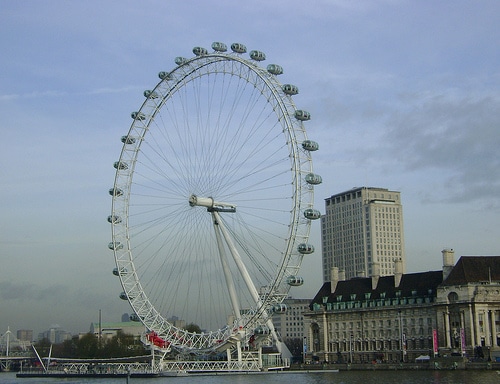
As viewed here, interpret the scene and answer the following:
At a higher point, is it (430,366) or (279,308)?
(279,308)

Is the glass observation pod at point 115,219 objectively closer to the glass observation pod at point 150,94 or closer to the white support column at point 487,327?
the glass observation pod at point 150,94

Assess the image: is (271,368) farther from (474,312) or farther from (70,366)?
(70,366)

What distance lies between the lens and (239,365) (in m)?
90.8

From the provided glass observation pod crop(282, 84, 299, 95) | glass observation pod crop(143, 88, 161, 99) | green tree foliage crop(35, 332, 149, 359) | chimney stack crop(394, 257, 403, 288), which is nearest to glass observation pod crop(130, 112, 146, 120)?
glass observation pod crop(143, 88, 161, 99)

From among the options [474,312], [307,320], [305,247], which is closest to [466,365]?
[474,312]

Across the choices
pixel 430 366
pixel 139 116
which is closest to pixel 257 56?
pixel 139 116

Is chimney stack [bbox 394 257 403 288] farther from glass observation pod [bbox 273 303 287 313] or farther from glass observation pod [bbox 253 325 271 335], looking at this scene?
glass observation pod [bbox 273 303 287 313]

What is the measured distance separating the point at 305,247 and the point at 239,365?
69.9 feet

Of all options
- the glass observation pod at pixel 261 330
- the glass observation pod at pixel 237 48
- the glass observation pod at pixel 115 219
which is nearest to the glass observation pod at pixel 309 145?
the glass observation pod at pixel 237 48

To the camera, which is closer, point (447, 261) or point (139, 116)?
point (139, 116)

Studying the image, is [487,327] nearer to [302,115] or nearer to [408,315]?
[408,315]

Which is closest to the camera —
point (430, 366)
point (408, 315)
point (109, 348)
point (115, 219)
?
point (115, 219)

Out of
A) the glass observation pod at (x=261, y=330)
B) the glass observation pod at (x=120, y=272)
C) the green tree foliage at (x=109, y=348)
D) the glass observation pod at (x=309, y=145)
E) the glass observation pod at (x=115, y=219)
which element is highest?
the glass observation pod at (x=309, y=145)

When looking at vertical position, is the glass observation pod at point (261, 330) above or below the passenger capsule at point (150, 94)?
below
